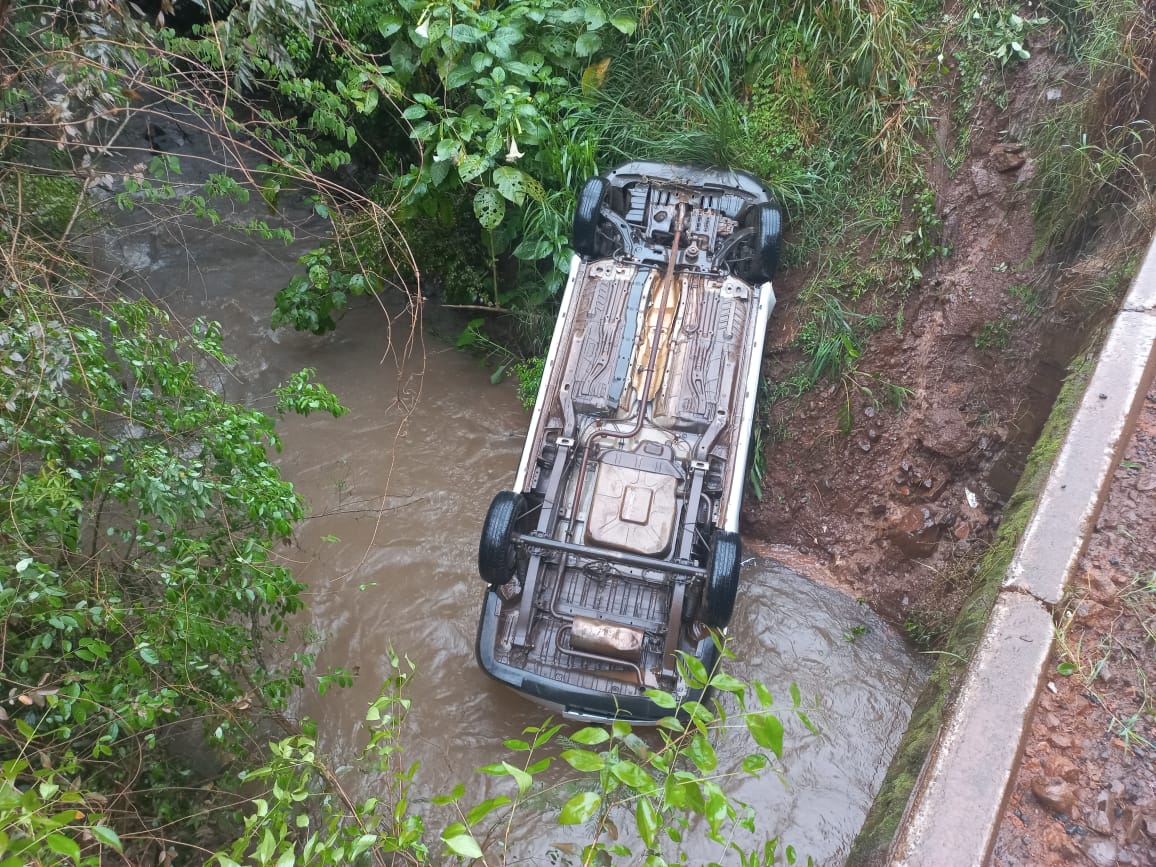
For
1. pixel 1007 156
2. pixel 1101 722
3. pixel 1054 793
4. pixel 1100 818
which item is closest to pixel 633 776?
pixel 1054 793

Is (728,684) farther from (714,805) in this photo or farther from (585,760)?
(585,760)

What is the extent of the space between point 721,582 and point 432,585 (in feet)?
6.54

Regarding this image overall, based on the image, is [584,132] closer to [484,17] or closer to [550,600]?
[484,17]

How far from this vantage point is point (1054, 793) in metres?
2.33

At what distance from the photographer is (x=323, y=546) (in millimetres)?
4613

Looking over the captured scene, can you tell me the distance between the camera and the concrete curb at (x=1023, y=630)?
88.7 inches

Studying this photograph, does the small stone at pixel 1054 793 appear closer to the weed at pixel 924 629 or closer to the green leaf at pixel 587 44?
the weed at pixel 924 629

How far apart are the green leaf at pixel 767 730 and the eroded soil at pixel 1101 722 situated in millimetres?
1401

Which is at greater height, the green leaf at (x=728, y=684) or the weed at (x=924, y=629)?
the green leaf at (x=728, y=684)

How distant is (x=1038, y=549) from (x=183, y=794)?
3.72 m

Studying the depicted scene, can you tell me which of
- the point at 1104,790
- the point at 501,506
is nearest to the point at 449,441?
the point at 501,506

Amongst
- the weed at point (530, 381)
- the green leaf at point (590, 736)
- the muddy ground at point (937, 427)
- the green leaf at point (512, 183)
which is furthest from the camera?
the weed at point (530, 381)

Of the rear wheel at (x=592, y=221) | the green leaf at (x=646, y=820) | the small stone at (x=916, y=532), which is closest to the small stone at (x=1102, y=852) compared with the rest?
the green leaf at (x=646, y=820)

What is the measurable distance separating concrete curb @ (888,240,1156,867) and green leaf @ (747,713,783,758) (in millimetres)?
1161
